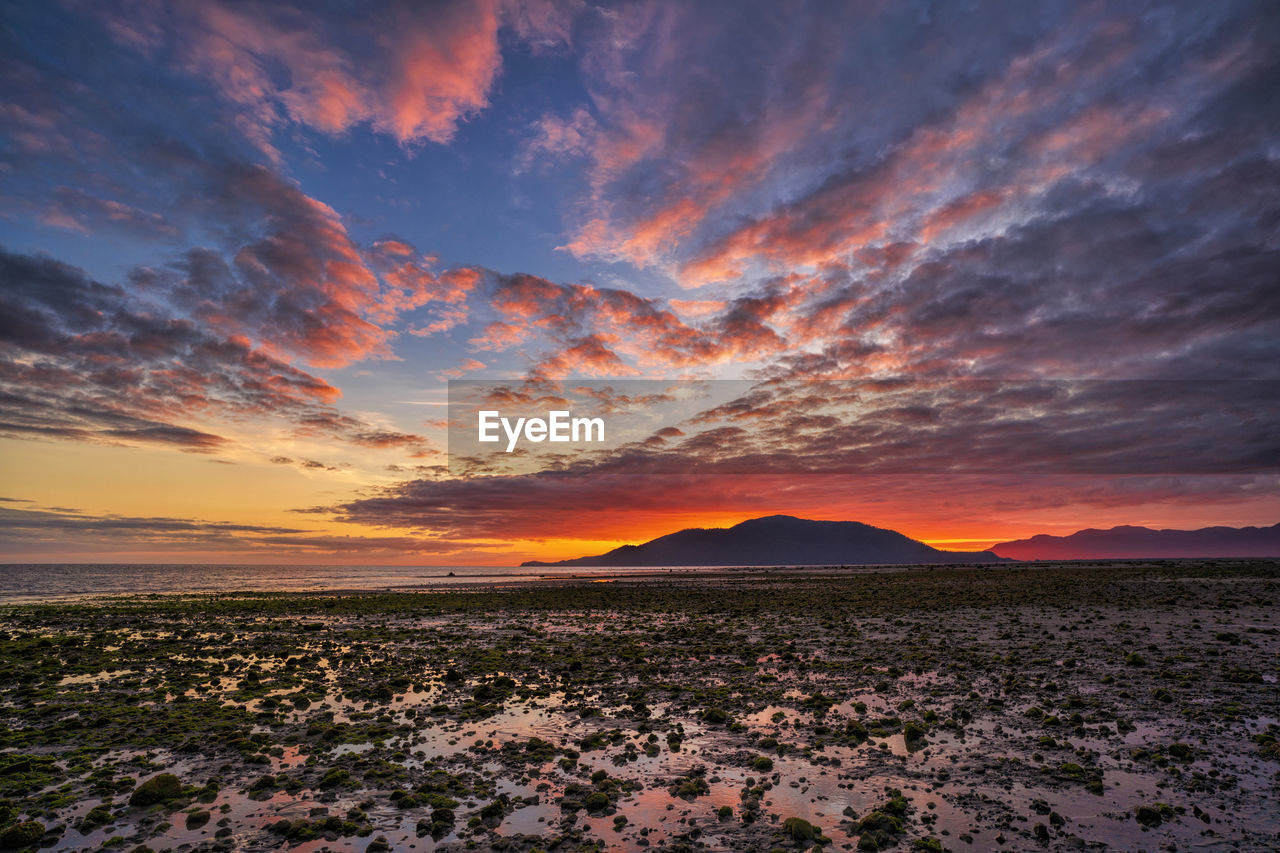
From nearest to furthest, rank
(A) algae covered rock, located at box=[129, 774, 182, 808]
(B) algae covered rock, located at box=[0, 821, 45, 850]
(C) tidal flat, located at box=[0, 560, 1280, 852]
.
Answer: (B) algae covered rock, located at box=[0, 821, 45, 850] < (C) tidal flat, located at box=[0, 560, 1280, 852] < (A) algae covered rock, located at box=[129, 774, 182, 808]

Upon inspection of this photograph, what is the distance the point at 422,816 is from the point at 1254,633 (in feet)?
109

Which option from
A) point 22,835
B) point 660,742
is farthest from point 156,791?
point 660,742

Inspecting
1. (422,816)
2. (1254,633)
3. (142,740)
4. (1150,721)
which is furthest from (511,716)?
(1254,633)

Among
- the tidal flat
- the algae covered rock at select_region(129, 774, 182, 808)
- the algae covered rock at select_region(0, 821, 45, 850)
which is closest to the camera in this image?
the algae covered rock at select_region(0, 821, 45, 850)

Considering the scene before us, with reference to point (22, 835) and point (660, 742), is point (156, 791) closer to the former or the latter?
point (22, 835)

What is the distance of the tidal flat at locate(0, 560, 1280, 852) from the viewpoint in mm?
9023

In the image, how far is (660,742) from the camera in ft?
43.3

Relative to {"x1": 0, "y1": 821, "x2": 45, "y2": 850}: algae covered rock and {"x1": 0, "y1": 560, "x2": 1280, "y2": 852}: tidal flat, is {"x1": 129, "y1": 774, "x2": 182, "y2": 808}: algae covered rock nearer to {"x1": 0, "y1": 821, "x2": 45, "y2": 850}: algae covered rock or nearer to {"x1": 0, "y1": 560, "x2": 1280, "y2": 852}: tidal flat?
{"x1": 0, "y1": 560, "x2": 1280, "y2": 852}: tidal flat

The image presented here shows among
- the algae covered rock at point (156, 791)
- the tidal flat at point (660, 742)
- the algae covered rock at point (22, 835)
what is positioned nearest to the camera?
the algae covered rock at point (22, 835)

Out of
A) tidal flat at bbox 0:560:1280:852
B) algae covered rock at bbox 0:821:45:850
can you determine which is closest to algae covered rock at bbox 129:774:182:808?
tidal flat at bbox 0:560:1280:852

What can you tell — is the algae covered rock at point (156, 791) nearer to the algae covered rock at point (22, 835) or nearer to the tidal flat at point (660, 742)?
the tidal flat at point (660, 742)

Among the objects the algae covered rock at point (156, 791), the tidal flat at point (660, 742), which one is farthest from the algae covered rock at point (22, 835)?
the algae covered rock at point (156, 791)

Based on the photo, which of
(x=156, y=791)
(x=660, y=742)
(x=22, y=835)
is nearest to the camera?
(x=22, y=835)

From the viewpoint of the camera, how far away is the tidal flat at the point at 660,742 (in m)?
9.02
